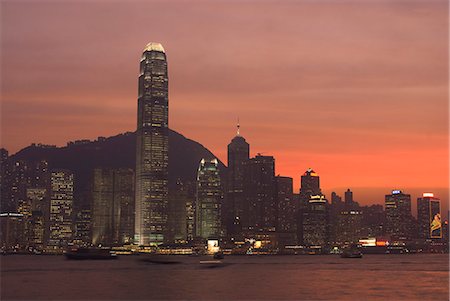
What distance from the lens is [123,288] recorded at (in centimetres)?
9644

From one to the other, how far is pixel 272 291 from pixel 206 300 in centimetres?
1496

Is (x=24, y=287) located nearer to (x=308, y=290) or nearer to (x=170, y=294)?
(x=170, y=294)

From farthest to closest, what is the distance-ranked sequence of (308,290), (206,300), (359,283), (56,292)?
1. (359,283)
2. (308,290)
3. (56,292)
4. (206,300)

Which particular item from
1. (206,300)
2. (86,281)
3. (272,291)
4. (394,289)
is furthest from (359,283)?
(86,281)

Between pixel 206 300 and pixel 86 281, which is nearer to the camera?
pixel 206 300

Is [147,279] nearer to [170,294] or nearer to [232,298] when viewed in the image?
[170,294]

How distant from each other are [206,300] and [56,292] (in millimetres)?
20622

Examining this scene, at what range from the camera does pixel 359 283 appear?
4094 inches

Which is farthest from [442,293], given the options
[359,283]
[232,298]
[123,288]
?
[123,288]

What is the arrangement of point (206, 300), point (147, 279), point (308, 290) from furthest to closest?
1. point (147, 279)
2. point (308, 290)
3. point (206, 300)

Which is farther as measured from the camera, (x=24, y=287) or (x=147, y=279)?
(x=147, y=279)

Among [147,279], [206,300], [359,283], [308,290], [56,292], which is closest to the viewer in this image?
[206,300]

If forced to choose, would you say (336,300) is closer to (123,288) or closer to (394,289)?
(394,289)

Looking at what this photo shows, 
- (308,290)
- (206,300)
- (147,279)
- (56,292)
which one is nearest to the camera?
(206,300)
